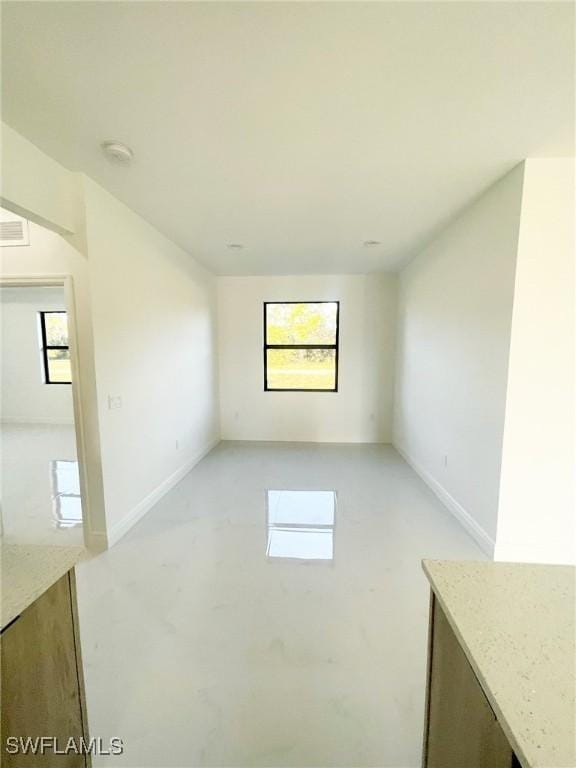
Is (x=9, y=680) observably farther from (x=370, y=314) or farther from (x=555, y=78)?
(x=370, y=314)

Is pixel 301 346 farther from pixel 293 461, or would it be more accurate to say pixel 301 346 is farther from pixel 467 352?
pixel 467 352

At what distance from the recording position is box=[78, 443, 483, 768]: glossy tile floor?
48.1 inches

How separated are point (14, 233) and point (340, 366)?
4.00 metres

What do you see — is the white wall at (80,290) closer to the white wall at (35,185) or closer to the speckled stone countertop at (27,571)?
the white wall at (35,185)

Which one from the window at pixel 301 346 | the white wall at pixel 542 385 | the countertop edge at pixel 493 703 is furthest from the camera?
the window at pixel 301 346

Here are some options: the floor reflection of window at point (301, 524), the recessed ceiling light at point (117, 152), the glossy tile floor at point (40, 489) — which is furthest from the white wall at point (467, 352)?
the glossy tile floor at point (40, 489)

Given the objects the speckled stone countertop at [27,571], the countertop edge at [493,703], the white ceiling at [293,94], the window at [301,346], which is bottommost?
the countertop edge at [493,703]

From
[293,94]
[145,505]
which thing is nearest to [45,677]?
[145,505]

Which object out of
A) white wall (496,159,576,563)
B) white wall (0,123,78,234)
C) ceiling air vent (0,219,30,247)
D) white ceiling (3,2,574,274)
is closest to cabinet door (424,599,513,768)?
white wall (496,159,576,563)

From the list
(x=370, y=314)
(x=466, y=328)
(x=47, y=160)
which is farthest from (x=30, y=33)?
(x=370, y=314)

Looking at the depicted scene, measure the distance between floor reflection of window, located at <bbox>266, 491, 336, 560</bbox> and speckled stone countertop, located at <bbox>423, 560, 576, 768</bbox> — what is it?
1.59 meters

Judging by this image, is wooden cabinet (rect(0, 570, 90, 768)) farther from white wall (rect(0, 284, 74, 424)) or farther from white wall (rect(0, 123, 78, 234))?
white wall (rect(0, 284, 74, 424))

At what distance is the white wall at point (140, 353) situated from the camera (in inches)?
93.0

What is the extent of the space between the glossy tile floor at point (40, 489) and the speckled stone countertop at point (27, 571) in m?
1.82
